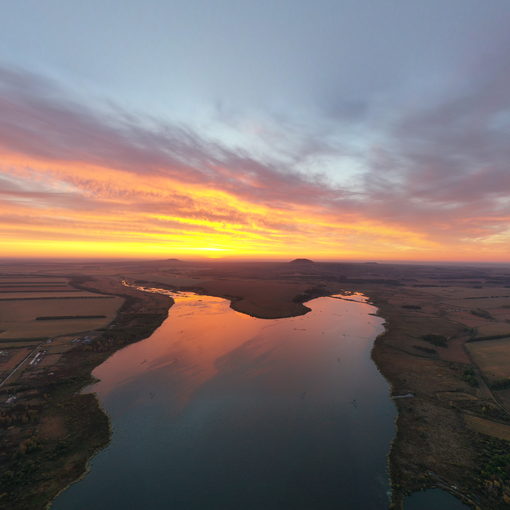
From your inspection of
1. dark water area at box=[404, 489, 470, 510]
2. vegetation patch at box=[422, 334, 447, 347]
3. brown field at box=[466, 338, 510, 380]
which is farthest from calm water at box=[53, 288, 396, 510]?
brown field at box=[466, 338, 510, 380]

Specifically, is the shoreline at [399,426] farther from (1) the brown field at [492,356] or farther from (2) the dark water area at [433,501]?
(1) the brown field at [492,356]


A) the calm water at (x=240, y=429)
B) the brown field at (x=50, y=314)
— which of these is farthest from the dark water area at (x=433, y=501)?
the brown field at (x=50, y=314)

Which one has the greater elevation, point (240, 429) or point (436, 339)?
point (436, 339)

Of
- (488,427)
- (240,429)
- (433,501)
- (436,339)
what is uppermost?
(436,339)

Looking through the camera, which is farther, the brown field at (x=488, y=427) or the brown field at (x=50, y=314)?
the brown field at (x=50, y=314)

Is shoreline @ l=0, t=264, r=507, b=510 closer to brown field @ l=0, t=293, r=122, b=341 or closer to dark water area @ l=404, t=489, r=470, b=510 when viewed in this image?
dark water area @ l=404, t=489, r=470, b=510

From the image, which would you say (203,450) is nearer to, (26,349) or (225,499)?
(225,499)

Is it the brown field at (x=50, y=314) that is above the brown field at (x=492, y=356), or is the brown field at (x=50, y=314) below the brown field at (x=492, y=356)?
above

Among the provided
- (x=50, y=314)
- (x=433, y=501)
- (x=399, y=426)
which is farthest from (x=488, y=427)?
(x=50, y=314)

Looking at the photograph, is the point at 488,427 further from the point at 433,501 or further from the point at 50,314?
the point at 50,314
